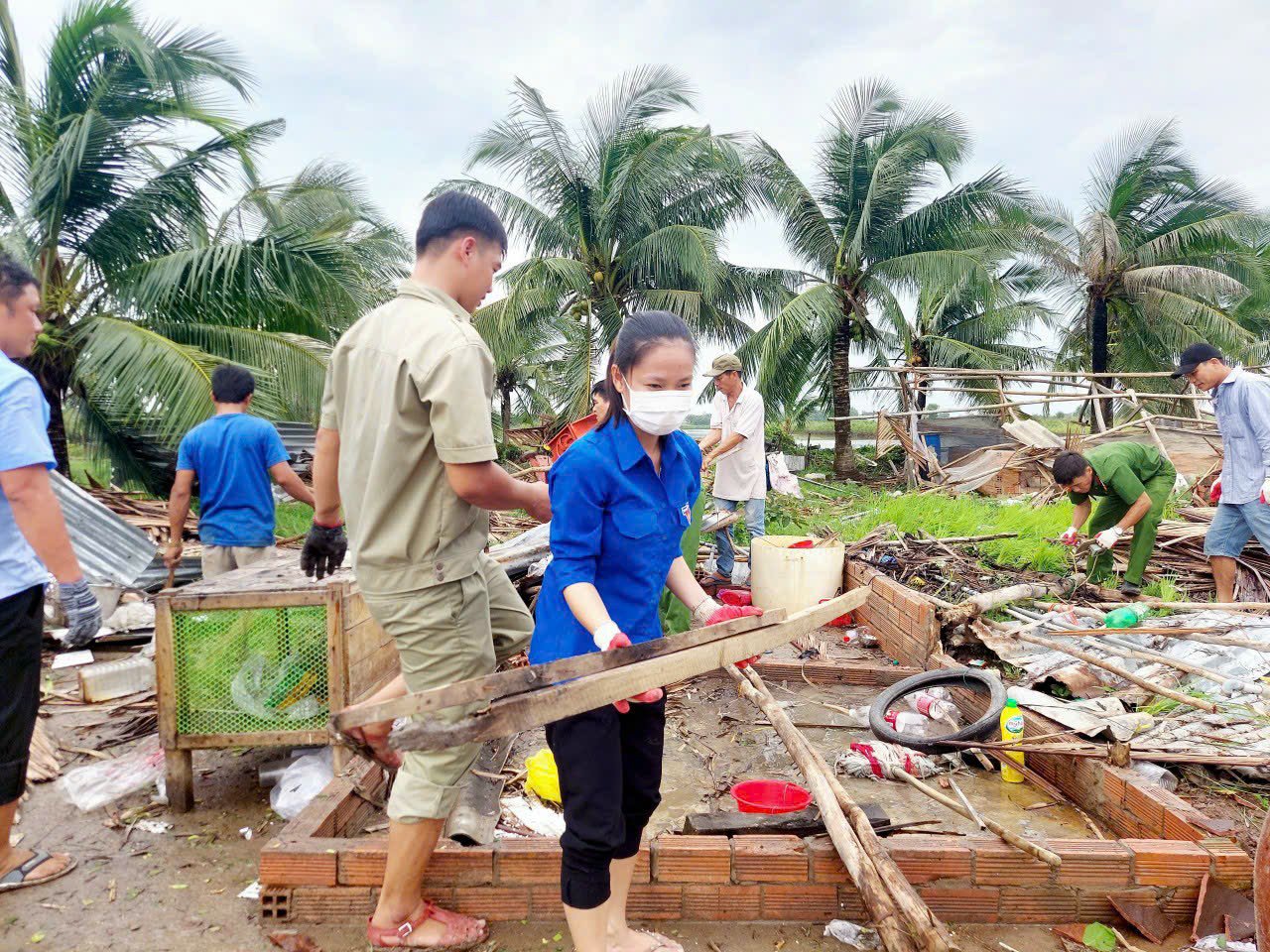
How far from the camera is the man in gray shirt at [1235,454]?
5.55 meters

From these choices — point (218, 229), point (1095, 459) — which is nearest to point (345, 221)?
point (218, 229)

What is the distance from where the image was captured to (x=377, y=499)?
2316mm

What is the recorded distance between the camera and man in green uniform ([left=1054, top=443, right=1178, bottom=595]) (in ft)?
20.1

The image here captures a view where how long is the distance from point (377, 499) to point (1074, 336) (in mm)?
27766

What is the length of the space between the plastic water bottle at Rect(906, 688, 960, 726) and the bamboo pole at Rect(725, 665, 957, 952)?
4.31 feet

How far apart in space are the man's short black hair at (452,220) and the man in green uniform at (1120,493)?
5175 millimetres

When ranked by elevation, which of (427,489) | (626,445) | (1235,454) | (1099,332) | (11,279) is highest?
(1099,332)

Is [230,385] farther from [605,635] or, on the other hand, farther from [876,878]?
[876,878]

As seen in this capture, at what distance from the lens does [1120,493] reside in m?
6.25

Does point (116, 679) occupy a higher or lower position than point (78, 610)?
lower

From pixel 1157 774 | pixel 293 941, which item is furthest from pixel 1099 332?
pixel 293 941

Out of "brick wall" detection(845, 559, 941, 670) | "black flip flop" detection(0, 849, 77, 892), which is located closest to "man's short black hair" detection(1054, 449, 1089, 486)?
"brick wall" detection(845, 559, 941, 670)

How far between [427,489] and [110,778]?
254 cm

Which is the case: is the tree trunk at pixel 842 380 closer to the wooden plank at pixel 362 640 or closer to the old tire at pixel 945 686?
the old tire at pixel 945 686
